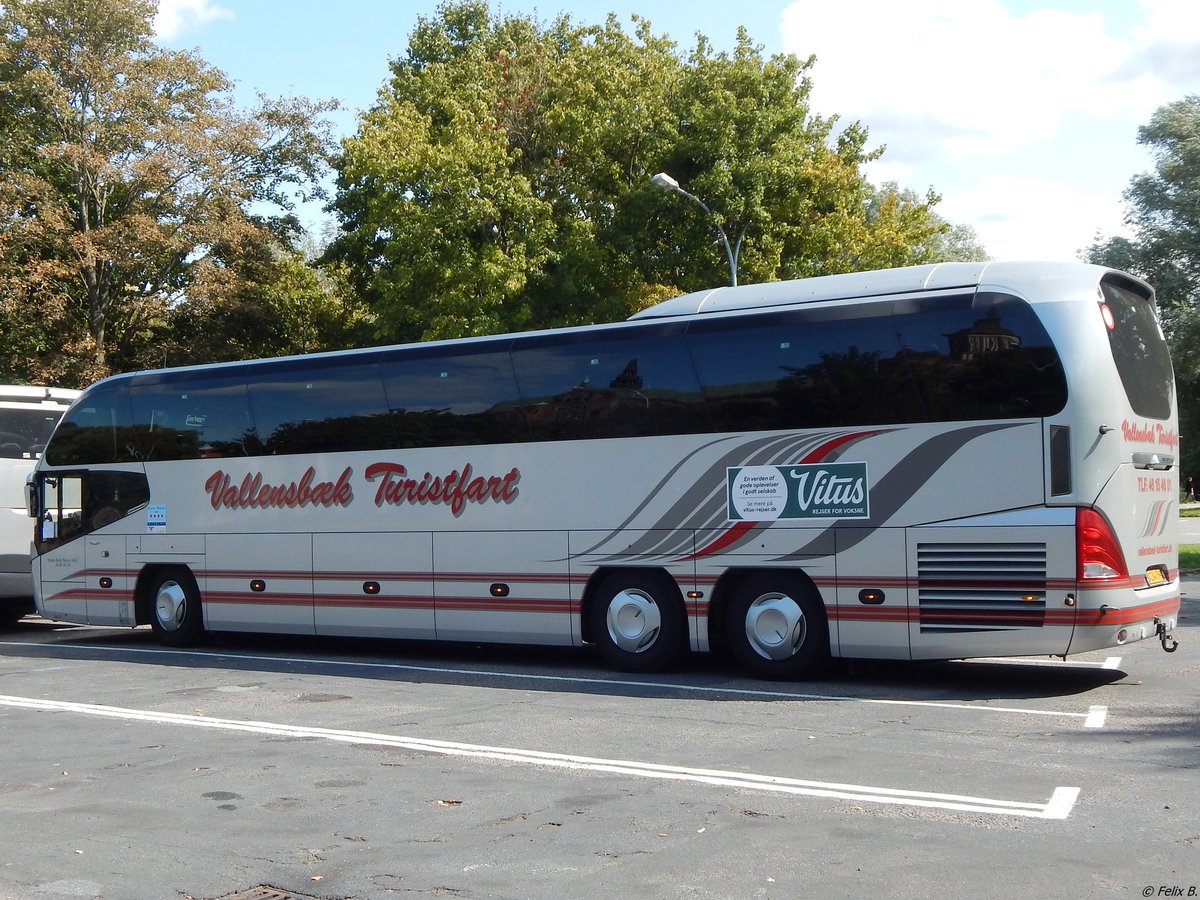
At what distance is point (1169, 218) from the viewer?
3909 centimetres

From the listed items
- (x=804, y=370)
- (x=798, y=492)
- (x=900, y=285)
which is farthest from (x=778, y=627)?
(x=900, y=285)

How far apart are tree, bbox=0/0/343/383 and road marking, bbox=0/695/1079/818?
2303 centimetres

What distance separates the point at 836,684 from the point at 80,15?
2716 cm

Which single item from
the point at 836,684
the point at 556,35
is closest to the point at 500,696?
the point at 836,684

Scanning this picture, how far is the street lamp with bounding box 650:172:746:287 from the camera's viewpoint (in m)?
25.8

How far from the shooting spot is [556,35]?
46.3 meters

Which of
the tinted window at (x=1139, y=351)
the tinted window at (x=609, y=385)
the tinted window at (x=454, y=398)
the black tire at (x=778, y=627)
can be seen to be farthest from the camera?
the tinted window at (x=454, y=398)

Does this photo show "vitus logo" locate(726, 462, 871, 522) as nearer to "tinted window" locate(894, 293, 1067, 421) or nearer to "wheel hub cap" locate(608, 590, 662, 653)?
"tinted window" locate(894, 293, 1067, 421)

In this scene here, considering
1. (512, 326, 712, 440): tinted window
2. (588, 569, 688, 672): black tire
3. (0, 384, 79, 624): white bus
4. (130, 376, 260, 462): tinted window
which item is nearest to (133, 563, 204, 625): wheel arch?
(130, 376, 260, 462): tinted window

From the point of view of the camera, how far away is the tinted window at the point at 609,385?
13.1 metres

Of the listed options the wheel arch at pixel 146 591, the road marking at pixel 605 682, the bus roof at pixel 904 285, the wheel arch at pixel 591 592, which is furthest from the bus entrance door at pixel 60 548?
the bus roof at pixel 904 285

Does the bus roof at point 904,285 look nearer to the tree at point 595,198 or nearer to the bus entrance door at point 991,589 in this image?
the bus entrance door at point 991,589

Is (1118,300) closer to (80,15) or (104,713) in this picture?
(104,713)

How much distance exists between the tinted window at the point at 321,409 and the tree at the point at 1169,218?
27.4 meters
